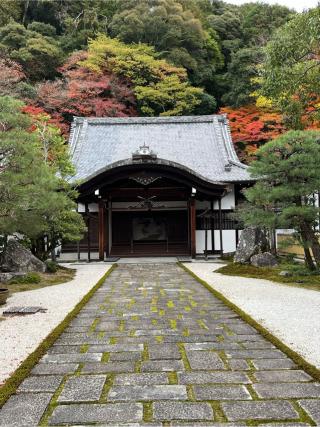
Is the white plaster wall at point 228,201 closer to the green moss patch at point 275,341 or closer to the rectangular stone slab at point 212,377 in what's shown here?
the green moss patch at point 275,341

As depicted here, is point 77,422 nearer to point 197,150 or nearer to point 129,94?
point 197,150

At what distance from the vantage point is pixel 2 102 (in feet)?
25.4

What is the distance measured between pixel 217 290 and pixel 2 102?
5774 mm

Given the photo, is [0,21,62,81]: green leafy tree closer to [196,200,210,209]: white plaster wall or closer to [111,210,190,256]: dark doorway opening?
[111,210,190,256]: dark doorway opening

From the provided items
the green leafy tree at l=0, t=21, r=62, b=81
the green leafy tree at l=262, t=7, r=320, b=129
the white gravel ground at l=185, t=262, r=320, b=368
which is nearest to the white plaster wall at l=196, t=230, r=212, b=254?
the white gravel ground at l=185, t=262, r=320, b=368

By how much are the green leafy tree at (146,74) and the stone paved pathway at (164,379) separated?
2472 cm

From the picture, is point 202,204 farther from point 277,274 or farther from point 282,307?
point 282,307

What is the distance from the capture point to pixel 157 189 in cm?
1689

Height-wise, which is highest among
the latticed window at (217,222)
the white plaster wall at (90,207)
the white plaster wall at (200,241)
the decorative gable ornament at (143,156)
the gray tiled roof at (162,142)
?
the gray tiled roof at (162,142)

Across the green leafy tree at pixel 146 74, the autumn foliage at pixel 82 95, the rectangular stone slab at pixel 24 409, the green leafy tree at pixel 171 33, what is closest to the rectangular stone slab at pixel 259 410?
the rectangular stone slab at pixel 24 409

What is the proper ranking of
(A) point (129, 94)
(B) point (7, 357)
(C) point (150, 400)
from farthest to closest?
(A) point (129, 94), (B) point (7, 357), (C) point (150, 400)

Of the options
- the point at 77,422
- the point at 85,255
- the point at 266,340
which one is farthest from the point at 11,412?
the point at 85,255

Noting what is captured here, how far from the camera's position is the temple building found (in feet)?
51.8

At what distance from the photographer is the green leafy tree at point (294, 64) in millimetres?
6523
